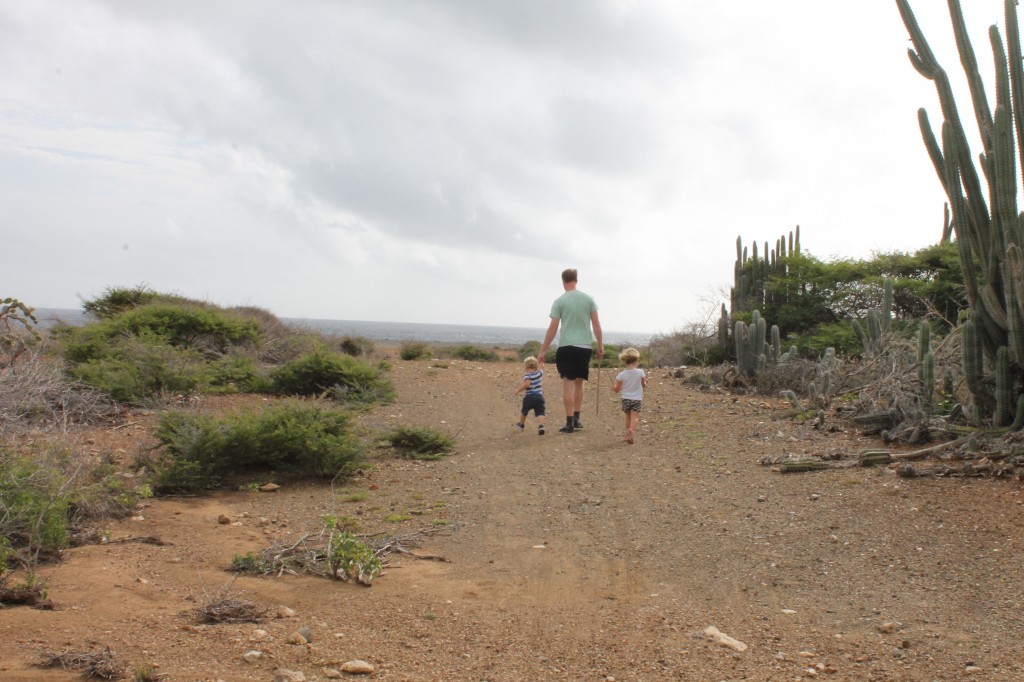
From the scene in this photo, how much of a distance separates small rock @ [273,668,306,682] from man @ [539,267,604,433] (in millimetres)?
6497

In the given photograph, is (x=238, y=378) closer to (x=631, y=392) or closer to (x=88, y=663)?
(x=631, y=392)

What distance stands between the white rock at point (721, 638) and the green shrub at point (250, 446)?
4.38 m

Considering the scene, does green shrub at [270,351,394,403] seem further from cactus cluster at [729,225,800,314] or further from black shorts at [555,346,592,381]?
cactus cluster at [729,225,800,314]

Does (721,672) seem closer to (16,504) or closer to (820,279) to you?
(16,504)

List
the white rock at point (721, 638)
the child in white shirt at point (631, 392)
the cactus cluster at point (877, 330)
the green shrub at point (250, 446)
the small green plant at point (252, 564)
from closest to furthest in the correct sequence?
the white rock at point (721, 638), the small green plant at point (252, 564), the green shrub at point (250, 446), the child in white shirt at point (631, 392), the cactus cluster at point (877, 330)

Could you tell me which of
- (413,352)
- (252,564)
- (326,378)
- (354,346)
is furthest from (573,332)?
(413,352)

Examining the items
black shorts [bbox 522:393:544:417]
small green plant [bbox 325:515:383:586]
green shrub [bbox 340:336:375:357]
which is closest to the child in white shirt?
black shorts [bbox 522:393:544:417]

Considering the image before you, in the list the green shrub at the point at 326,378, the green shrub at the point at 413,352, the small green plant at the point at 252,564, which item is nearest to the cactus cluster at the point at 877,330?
the green shrub at the point at 326,378

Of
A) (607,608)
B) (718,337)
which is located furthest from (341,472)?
(718,337)

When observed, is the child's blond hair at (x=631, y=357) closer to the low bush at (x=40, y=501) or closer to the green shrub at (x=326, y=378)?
the green shrub at (x=326, y=378)

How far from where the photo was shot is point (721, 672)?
355 centimetres

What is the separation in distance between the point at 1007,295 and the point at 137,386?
9.89m

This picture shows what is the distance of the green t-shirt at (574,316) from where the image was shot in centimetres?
980

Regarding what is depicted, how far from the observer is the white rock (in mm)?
3822
